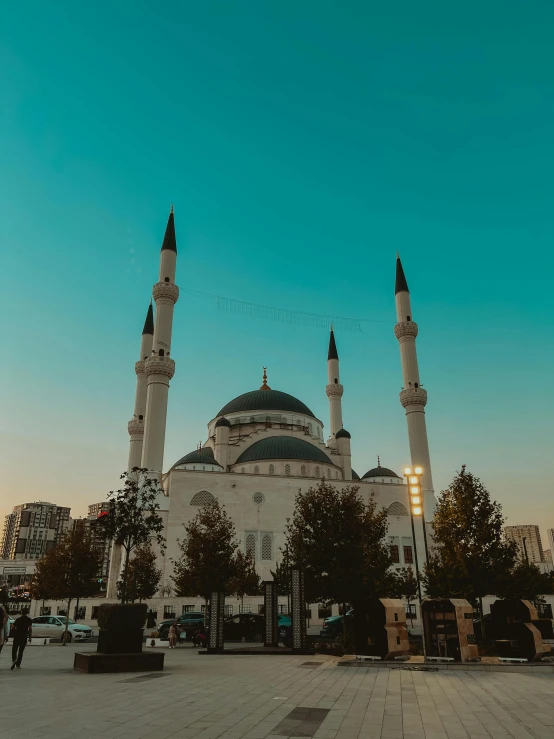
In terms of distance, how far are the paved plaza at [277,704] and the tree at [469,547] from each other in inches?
345

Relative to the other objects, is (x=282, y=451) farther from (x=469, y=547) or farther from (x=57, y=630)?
(x=469, y=547)

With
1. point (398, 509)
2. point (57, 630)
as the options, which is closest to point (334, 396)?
point (398, 509)

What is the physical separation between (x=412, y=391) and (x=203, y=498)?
20506 mm

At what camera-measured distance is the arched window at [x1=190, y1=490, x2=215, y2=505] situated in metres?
43.5

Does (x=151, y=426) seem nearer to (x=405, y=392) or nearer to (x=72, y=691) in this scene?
(x=405, y=392)

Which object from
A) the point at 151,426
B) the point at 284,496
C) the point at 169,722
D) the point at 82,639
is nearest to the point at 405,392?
the point at 284,496

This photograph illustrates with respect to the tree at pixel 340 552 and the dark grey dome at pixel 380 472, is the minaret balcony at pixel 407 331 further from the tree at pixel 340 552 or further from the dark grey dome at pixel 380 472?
the tree at pixel 340 552

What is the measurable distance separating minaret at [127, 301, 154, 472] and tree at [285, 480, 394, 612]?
32.2 meters

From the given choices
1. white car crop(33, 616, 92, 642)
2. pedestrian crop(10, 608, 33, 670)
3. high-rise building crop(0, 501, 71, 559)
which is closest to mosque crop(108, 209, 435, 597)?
white car crop(33, 616, 92, 642)

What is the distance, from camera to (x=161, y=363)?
4378 cm

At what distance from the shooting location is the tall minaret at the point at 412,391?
47188 millimetres

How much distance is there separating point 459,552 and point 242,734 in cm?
1629

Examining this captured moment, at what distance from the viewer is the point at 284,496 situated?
152ft

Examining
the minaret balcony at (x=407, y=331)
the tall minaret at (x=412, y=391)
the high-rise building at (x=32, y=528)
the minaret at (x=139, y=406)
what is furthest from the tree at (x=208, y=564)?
the high-rise building at (x=32, y=528)
